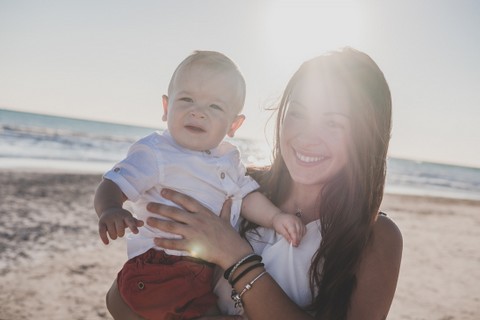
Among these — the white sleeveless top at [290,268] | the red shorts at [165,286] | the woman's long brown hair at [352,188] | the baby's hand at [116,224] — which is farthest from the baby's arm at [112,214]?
the woman's long brown hair at [352,188]

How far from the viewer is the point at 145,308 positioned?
2.02m

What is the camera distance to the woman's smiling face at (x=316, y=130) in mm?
2195

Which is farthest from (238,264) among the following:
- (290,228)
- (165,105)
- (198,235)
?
(165,105)

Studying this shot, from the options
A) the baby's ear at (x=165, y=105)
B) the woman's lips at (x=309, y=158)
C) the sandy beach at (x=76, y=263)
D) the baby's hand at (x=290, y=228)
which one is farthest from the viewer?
the sandy beach at (x=76, y=263)

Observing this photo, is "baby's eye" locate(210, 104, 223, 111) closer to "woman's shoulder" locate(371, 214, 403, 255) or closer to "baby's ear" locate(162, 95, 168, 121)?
"baby's ear" locate(162, 95, 168, 121)

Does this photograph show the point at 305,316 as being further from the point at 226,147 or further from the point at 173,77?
the point at 173,77

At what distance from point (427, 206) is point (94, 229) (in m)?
15.6

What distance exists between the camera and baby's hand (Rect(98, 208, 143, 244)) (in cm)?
174

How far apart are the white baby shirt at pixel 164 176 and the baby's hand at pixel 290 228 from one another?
0.89 feet

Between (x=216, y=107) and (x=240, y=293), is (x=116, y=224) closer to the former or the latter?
(x=240, y=293)

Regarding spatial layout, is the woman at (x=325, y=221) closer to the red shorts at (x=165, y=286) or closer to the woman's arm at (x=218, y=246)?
the woman's arm at (x=218, y=246)

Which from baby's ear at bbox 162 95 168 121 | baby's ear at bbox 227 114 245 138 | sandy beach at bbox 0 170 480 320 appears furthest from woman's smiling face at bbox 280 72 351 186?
sandy beach at bbox 0 170 480 320

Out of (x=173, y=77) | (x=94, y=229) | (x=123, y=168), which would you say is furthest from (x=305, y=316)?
(x=94, y=229)

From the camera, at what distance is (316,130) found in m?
2.22
